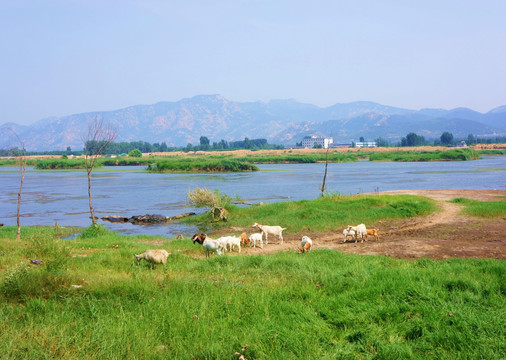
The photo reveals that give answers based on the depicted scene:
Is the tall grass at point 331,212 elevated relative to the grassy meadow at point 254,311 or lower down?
lower down

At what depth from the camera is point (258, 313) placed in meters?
7.00

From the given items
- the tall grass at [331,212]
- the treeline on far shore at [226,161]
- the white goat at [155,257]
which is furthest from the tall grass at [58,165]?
the white goat at [155,257]

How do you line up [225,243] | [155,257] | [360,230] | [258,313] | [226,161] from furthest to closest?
[226,161]
[360,230]
[225,243]
[155,257]
[258,313]

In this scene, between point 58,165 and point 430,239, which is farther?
point 58,165

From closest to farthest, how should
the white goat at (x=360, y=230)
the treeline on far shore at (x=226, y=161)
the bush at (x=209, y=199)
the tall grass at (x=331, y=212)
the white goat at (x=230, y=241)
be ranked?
the white goat at (x=230, y=241) → the white goat at (x=360, y=230) → the tall grass at (x=331, y=212) → the bush at (x=209, y=199) → the treeline on far shore at (x=226, y=161)

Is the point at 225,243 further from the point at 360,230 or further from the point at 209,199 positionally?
the point at 209,199

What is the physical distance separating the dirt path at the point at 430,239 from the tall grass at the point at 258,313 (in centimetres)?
283

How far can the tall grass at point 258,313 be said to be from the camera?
5652 millimetres

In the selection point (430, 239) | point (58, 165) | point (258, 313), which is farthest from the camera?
point (58, 165)

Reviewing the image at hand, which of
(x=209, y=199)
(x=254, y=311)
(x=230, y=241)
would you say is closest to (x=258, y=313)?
(x=254, y=311)

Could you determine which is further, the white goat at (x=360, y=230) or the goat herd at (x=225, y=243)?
the white goat at (x=360, y=230)

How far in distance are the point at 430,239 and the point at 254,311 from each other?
10120 millimetres

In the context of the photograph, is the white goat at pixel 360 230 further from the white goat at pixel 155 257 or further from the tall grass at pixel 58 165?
the tall grass at pixel 58 165

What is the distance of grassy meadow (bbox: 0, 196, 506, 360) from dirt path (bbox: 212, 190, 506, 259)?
2351mm
